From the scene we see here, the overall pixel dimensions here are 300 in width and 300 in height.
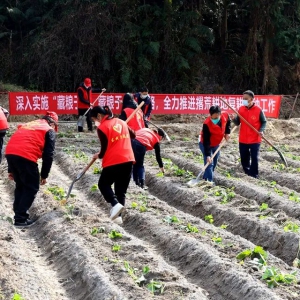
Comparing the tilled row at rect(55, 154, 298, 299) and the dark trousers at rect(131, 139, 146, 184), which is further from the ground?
the dark trousers at rect(131, 139, 146, 184)

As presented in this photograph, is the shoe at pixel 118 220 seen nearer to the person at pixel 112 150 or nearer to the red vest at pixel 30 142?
the person at pixel 112 150

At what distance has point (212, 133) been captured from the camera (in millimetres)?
11102

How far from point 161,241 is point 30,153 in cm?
203

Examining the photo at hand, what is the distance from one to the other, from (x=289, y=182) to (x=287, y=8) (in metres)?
14.8

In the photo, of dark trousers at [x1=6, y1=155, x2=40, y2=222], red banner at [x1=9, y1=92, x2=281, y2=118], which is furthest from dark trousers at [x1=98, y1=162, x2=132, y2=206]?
red banner at [x1=9, y1=92, x2=281, y2=118]

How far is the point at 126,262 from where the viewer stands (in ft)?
21.6

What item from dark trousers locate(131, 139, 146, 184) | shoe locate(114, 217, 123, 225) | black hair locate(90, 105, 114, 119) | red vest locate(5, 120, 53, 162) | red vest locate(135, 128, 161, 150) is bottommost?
shoe locate(114, 217, 123, 225)

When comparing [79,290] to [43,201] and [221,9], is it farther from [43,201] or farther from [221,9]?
[221,9]

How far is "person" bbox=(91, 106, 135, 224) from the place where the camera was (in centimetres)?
835

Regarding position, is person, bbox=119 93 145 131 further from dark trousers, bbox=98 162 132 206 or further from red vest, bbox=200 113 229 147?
dark trousers, bbox=98 162 132 206

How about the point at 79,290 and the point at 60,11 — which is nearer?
the point at 79,290

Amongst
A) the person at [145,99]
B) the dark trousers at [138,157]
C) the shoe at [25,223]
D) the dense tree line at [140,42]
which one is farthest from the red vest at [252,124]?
the dense tree line at [140,42]

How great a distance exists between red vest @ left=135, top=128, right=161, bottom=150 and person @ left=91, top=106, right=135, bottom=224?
1.96m

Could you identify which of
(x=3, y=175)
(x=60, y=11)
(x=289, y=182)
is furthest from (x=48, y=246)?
(x=60, y=11)
